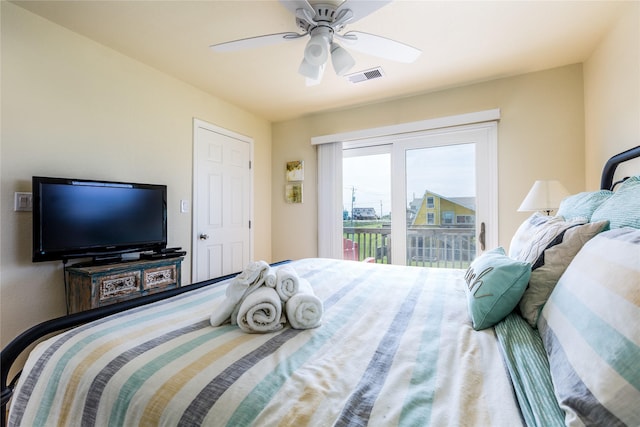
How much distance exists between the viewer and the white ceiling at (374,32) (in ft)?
6.10

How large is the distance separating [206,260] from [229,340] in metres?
2.41

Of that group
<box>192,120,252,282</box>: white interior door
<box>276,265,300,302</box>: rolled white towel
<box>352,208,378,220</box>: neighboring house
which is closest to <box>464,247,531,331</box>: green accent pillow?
<box>276,265,300,302</box>: rolled white towel

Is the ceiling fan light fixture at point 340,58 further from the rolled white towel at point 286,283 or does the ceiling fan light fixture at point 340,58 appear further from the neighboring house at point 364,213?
the neighboring house at point 364,213

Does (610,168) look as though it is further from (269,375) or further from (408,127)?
(269,375)

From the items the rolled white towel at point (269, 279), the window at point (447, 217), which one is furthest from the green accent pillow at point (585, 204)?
the window at point (447, 217)

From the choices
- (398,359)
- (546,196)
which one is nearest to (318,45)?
(398,359)

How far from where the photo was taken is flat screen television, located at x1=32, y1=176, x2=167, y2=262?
5.89 feet

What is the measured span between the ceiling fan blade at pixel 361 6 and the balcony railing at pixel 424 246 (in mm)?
2282

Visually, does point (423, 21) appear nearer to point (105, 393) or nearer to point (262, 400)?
point (262, 400)

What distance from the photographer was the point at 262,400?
62 cm

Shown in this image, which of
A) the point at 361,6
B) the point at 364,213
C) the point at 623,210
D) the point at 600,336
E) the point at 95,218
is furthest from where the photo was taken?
the point at 364,213

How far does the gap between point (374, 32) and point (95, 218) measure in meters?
2.45

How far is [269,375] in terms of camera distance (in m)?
0.70

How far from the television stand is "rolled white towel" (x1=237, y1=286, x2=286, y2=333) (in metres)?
1.45
